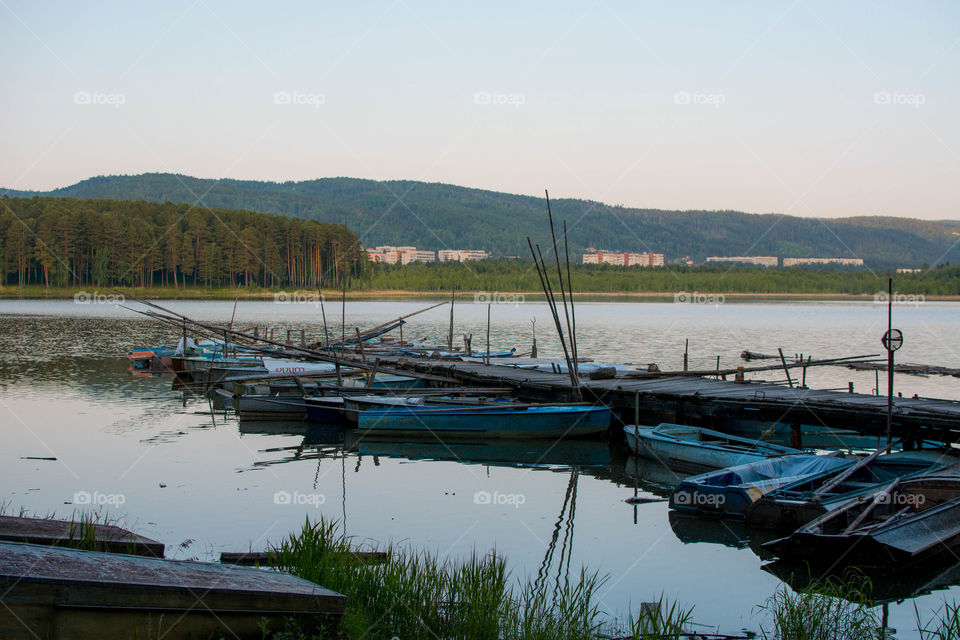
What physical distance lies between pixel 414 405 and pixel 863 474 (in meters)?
10.9

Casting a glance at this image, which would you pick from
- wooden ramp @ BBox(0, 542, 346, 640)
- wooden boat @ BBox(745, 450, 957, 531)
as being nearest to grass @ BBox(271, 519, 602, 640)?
wooden ramp @ BBox(0, 542, 346, 640)

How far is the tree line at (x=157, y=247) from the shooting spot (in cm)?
11000

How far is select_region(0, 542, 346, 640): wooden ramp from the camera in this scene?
4.96m

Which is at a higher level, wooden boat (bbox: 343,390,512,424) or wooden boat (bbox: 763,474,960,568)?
wooden boat (bbox: 343,390,512,424)

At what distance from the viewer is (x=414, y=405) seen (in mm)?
20969

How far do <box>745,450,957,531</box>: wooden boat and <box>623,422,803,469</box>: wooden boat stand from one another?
1.79 metres

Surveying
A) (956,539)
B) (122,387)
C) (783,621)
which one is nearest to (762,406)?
(956,539)

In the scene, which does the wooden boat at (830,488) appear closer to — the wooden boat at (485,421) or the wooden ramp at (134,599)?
the wooden boat at (485,421)

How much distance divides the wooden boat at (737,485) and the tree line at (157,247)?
299 feet

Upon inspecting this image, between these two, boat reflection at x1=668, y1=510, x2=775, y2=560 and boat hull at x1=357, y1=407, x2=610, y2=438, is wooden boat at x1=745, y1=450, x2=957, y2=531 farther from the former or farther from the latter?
boat hull at x1=357, y1=407, x2=610, y2=438

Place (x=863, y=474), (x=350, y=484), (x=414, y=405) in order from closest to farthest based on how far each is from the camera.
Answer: (x=863, y=474) → (x=350, y=484) → (x=414, y=405)

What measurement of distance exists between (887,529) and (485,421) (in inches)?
430

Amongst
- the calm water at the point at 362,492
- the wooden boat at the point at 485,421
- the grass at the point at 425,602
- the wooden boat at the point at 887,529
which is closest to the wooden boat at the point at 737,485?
the calm water at the point at 362,492

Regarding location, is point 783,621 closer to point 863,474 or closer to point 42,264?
point 863,474
